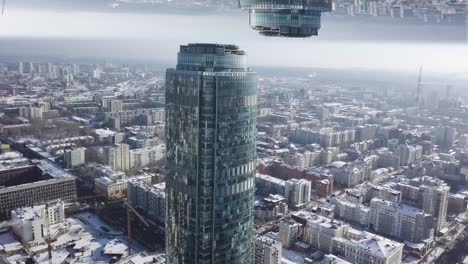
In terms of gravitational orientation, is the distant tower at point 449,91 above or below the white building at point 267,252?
above

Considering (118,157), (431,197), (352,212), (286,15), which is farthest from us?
(118,157)

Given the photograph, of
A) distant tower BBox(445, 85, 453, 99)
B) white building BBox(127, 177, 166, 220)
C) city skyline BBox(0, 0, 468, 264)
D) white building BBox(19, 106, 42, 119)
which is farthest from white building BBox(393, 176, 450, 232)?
distant tower BBox(445, 85, 453, 99)

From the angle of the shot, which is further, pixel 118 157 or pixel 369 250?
pixel 118 157

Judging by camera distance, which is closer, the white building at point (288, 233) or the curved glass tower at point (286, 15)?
the curved glass tower at point (286, 15)

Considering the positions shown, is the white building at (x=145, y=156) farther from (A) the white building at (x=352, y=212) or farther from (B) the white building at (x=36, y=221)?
(A) the white building at (x=352, y=212)

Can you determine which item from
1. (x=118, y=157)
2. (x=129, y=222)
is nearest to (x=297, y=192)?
(x=129, y=222)

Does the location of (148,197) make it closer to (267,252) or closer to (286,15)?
(267,252)

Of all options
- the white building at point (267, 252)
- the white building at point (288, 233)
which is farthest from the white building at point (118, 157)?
the white building at point (267, 252)

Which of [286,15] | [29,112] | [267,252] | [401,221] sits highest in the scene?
[286,15]
